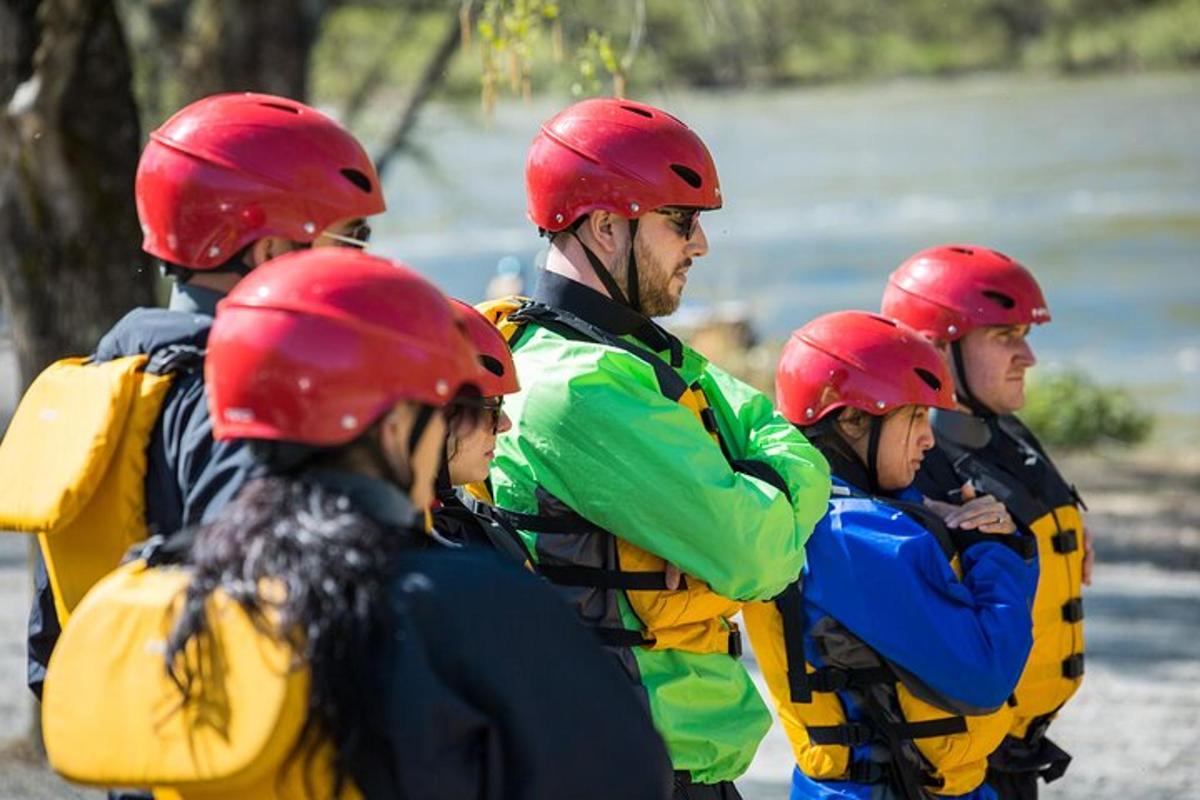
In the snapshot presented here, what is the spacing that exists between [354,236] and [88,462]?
0.76 metres

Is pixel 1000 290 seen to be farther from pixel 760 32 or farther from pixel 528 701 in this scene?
pixel 760 32

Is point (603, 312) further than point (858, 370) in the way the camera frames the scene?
No

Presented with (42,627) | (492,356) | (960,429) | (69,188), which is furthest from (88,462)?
(69,188)

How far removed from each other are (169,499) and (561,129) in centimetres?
156

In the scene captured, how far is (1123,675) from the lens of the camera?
32.9 feet

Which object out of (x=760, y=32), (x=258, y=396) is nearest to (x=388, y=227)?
(x=760, y=32)

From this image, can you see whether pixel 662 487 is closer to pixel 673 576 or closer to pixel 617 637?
pixel 673 576

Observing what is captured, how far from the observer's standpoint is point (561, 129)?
15.2 ft

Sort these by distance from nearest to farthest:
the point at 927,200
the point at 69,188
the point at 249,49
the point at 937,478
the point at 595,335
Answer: the point at 595,335 → the point at 937,478 → the point at 69,188 → the point at 249,49 → the point at 927,200

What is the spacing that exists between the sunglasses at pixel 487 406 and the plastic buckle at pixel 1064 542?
205 cm

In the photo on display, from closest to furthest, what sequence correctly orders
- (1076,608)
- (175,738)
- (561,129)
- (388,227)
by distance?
(175,738)
(561,129)
(1076,608)
(388,227)

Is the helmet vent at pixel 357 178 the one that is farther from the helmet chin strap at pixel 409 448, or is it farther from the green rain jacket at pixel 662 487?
the helmet chin strap at pixel 409 448

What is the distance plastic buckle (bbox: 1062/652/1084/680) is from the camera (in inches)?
219

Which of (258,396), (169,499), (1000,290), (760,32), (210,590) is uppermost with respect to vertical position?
(258,396)
